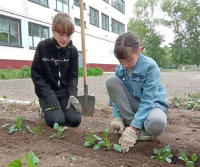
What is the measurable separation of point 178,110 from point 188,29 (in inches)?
1285

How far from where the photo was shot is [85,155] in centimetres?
175

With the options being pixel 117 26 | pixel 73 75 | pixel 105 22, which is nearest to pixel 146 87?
pixel 73 75

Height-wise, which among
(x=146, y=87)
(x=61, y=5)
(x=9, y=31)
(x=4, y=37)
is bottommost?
(x=146, y=87)

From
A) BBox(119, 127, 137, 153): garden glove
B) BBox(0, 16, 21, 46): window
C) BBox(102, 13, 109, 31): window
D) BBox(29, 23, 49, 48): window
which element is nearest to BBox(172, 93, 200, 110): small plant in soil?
BBox(119, 127, 137, 153): garden glove

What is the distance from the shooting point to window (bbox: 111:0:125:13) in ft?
81.3

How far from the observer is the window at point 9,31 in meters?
11.8

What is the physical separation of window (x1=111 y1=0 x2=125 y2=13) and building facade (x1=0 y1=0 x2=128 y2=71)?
5.85 feet

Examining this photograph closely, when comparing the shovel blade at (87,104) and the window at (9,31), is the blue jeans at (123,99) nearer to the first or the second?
the shovel blade at (87,104)

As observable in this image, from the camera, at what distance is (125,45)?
186cm

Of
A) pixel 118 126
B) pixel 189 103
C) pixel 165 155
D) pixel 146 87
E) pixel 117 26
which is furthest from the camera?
pixel 117 26

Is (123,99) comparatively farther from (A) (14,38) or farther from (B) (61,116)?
(A) (14,38)

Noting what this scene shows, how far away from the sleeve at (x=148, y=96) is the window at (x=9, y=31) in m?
11.0

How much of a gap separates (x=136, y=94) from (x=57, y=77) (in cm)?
103

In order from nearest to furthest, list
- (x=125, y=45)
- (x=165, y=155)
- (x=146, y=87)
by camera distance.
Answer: (x=165, y=155) → (x=125, y=45) → (x=146, y=87)
